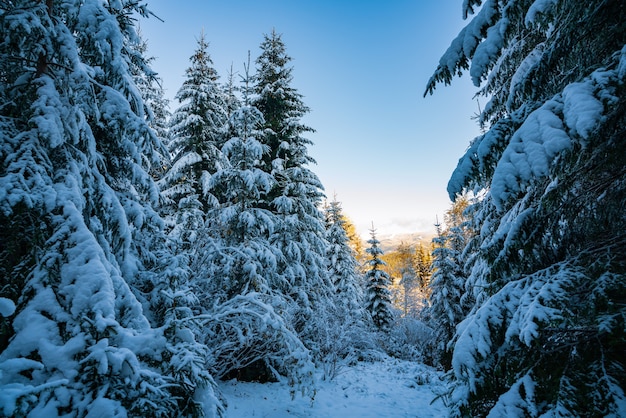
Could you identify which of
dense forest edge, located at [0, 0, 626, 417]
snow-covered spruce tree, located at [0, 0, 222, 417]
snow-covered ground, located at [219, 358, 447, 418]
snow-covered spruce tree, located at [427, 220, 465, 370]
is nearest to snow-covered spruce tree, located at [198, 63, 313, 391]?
snow-covered ground, located at [219, 358, 447, 418]

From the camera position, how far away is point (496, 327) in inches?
98.8

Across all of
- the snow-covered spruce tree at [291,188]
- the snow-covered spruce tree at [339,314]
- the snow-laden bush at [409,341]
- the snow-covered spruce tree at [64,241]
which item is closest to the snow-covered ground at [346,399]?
the snow-covered spruce tree at [339,314]

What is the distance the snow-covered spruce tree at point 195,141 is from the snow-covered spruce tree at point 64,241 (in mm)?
7312

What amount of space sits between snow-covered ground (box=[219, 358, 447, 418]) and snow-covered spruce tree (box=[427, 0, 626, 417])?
638 cm

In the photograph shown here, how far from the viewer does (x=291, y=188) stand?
498 inches

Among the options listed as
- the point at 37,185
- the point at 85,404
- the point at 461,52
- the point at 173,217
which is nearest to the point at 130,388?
the point at 85,404

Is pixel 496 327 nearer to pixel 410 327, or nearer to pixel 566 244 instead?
pixel 566 244

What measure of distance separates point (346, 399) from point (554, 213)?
9143 millimetres

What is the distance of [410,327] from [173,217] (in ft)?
59.7

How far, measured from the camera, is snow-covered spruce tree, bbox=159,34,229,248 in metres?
11.7

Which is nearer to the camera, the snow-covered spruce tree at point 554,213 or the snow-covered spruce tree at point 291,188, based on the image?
the snow-covered spruce tree at point 554,213

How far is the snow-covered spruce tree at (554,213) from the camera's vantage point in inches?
65.6

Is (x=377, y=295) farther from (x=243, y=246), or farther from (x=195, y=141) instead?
(x=195, y=141)

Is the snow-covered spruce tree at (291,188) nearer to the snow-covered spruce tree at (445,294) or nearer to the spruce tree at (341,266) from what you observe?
the spruce tree at (341,266)
